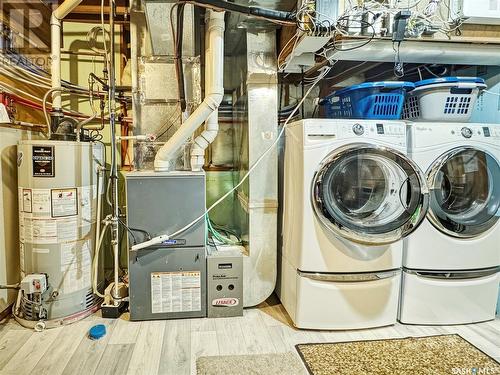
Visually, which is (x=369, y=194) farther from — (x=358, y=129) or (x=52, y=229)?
(x=52, y=229)

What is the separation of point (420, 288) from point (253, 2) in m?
1.96

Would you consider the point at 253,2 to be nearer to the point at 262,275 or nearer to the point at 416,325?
the point at 262,275

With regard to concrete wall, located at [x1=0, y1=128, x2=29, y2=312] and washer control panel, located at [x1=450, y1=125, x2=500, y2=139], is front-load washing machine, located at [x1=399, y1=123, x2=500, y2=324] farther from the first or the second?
concrete wall, located at [x1=0, y1=128, x2=29, y2=312]

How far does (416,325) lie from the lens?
195cm

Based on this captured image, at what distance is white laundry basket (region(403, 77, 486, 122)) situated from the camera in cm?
184

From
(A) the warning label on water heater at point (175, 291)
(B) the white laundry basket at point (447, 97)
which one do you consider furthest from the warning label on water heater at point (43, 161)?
(B) the white laundry basket at point (447, 97)

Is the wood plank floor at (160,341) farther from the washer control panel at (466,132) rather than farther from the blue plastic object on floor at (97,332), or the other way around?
the washer control panel at (466,132)

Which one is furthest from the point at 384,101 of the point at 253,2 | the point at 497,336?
the point at 497,336

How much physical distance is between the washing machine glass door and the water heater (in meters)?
2.11

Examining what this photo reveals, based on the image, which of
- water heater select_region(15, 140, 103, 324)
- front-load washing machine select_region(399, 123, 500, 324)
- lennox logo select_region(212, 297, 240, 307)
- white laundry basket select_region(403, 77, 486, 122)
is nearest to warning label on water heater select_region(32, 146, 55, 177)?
water heater select_region(15, 140, 103, 324)

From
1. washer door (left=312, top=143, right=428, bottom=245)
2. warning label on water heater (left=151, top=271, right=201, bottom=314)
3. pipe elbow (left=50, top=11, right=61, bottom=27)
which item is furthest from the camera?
pipe elbow (left=50, top=11, right=61, bottom=27)

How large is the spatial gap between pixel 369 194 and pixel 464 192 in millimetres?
608

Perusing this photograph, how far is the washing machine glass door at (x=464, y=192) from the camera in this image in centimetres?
186

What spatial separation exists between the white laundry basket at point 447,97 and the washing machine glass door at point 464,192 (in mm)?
248
